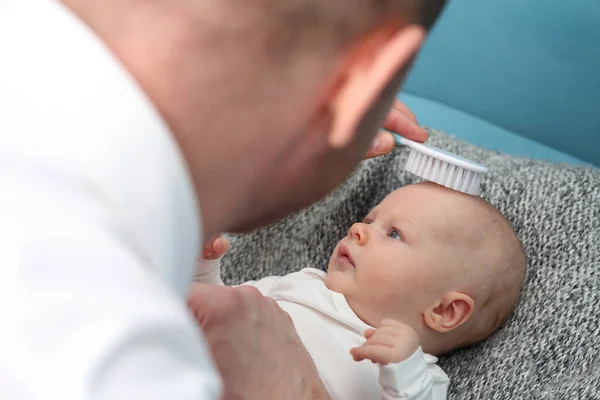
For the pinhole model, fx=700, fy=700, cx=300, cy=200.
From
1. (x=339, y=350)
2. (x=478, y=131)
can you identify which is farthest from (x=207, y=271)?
(x=478, y=131)

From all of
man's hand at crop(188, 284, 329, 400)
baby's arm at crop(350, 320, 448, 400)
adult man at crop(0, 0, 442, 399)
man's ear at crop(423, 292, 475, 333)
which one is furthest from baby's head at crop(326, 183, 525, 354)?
adult man at crop(0, 0, 442, 399)

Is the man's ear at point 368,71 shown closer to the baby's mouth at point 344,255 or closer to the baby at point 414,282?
the baby at point 414,282

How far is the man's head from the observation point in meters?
0.34

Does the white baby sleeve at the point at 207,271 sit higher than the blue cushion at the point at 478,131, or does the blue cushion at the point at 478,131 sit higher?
the white baby sleeve at the point at 207,271

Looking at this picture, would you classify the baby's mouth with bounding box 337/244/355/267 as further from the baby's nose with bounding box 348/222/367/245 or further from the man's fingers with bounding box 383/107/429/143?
the man's fingers with bounding box 383/107/429/143

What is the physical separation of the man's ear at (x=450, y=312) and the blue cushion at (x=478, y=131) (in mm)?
593

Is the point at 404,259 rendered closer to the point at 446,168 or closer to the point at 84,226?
the point at 446,168

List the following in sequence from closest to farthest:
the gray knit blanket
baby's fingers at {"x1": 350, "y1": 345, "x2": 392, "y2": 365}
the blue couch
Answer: baby's fingers at {"x1": 350, "y1": 345, "x2": 392, "y2": 365} → the gray knit blanket → the blue couch

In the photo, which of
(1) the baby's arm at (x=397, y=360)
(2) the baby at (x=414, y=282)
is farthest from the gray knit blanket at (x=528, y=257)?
Result: (1) the baby's arm at (x=397, y=360)

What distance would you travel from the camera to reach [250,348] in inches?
26.3

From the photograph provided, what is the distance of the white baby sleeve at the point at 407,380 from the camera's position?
0.76 meters

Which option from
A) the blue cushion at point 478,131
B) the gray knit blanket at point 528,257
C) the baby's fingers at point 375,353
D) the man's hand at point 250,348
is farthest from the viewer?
the blue cushion at point 478,131

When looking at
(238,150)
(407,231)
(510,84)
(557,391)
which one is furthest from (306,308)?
(510,84)

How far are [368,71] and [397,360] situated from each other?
459 millimetres
